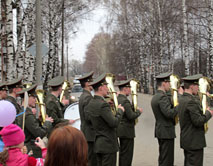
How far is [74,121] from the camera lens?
643cm

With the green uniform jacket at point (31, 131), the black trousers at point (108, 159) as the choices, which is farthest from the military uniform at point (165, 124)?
the green uniform jacket at point (31, 131)

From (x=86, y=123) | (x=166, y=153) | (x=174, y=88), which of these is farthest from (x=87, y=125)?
(x=174, y=88)

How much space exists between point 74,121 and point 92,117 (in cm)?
138

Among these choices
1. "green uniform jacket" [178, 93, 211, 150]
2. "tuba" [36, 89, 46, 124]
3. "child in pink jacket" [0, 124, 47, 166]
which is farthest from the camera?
"tuba" [36, 89, 46, 124]

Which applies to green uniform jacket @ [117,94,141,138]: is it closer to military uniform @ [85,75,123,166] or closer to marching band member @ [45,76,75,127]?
marching band member @ [45,76,75,127]

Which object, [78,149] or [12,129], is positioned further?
[12,129]

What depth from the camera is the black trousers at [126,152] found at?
6.46m

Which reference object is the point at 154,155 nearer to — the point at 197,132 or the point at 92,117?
the point at 197,132

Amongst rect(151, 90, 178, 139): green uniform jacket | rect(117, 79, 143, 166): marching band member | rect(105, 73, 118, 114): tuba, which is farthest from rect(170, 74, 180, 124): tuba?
rect(105, 73, 118, 114): tuba

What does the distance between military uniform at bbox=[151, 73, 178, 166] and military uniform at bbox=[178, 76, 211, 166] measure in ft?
2.15

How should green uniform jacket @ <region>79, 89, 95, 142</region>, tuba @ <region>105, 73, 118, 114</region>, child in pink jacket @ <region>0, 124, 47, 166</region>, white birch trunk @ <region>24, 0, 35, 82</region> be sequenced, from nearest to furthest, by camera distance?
child in pink jacket @ <region>0, 124, 47, 166</region> < tuba @ <region>105, 73, 118, 114</region> < green uniform jacket @ <region>79, 89, 95, 142</region> < white birch trunk @ <region>24, 0, 35, 82</region>

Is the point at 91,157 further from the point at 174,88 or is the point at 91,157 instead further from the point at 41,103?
the point at 174,88

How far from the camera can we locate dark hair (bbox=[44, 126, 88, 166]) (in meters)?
2.41

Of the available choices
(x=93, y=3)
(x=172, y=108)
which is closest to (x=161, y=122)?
(x=172, y=108)
